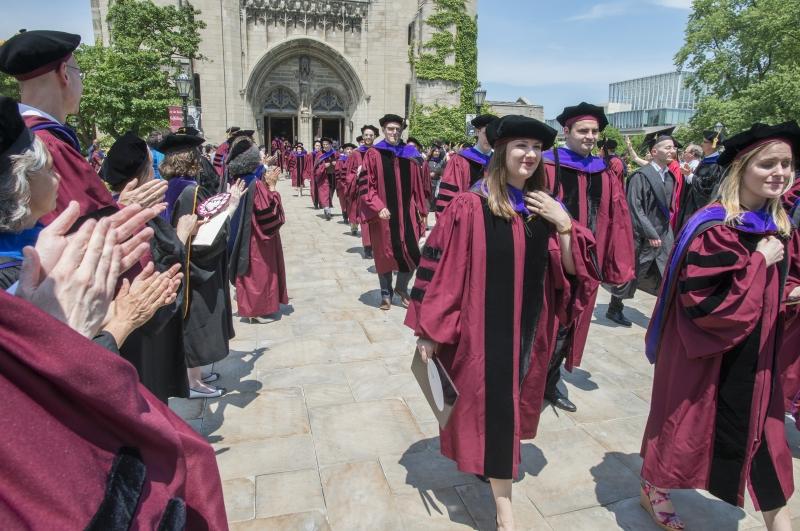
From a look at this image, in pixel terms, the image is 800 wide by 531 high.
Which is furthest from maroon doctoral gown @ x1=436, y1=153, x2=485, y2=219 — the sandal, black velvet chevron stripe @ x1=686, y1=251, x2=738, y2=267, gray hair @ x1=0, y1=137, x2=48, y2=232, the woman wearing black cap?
gray hair @ x1=0, y1=137, x2=48, y2=232

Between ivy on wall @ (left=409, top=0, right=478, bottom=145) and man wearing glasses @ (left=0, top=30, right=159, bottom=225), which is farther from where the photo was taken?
ivy on wall @ (left=409, top=0, right=478, bottom=145)

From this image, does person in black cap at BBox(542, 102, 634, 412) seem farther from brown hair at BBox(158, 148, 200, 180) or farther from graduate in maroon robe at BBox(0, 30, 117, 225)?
graduate in maroon robe at BBox(0, 30, 117, 225)

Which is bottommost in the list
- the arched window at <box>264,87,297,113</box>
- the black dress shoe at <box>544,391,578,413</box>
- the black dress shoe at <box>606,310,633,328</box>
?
the black dress shoe at <box>544,391,578,413</box>

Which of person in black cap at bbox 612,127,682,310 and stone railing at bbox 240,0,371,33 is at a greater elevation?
stone railing at bbox 240,0,371,33

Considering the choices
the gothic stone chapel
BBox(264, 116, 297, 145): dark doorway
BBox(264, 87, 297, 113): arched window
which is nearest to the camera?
the gothic stone chapel

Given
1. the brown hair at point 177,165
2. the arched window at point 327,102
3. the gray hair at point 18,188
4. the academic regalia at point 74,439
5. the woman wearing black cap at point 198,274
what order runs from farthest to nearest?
the arched window at point 327,102 → the brown hair at point 177,165 → the woman wearing black cap at point 198,274 → the gray hair at point 18,188 → the academic regalia at point 74,439

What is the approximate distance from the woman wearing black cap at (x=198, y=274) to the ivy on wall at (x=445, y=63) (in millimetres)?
24625

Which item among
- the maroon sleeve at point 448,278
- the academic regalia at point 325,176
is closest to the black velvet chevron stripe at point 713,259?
the maroon sleeve at point 448,278

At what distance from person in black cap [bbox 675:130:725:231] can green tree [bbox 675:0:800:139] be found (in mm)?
18916

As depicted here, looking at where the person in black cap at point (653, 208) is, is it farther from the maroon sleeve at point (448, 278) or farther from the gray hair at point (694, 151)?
the gray hair at point (694, 151)

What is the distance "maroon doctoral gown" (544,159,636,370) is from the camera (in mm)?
3994

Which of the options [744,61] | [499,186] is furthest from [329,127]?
[499,186]

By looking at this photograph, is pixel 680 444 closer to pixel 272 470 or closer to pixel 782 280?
pixel 782 280

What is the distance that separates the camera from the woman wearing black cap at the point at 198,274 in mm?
3604
